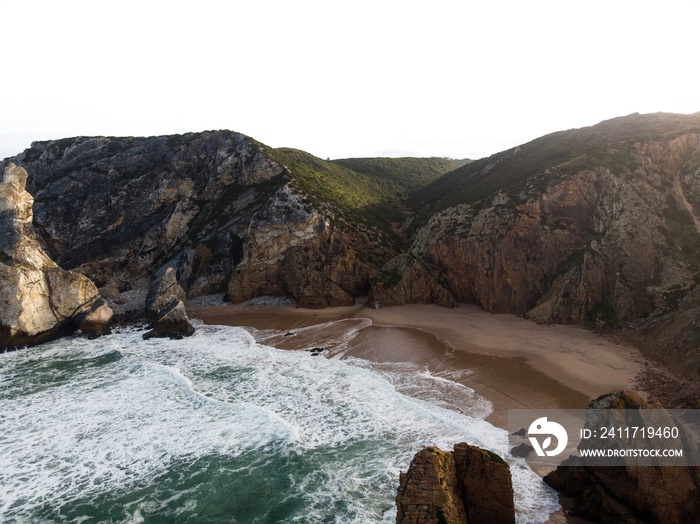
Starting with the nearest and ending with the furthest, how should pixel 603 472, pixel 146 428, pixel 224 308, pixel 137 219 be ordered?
pixel 603 472 → pixel 146 428 → pixel 224 308 → pixel 137 219

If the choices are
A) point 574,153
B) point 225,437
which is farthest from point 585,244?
point 225,437

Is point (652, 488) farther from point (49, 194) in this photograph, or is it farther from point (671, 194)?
point (49, 194)

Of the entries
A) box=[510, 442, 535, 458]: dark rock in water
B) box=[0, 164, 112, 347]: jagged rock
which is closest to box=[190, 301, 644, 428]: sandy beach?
box=[510, 442, 535, 458]: dark rock in water

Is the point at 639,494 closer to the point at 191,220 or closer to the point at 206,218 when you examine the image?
the point at 206,218

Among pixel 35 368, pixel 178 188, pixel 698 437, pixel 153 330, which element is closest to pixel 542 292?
pixel 698 437

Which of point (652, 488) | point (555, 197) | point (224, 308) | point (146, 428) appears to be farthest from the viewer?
point (224, 308)

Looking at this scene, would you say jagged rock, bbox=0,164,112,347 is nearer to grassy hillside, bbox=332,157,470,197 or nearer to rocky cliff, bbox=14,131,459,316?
rocky cliff, bbox=14,131,459,316

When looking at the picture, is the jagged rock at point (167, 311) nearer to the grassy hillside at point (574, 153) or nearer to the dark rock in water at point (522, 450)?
the dark rock in water at point (522, 450)
